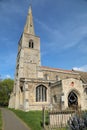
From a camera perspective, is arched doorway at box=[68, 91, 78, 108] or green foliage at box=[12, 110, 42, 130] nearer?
green foliage at box=[12, 110, 42, 130]

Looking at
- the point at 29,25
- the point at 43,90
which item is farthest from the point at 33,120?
the point at 29,25

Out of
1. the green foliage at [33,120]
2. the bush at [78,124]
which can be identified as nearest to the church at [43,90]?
the green foliage at [33,120]

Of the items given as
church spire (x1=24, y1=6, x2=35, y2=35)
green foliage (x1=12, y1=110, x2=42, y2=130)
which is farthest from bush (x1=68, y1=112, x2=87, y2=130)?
church spire (x1=24, y1=6, x2=35, y2=35)

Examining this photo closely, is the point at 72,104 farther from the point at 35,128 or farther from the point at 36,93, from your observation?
the point at 35,128

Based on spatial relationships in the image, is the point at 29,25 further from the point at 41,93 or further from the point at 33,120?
the point at 33,120

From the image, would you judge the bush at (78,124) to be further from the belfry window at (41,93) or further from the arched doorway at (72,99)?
the belfry window at (41,93)

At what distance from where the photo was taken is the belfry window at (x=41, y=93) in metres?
26.3

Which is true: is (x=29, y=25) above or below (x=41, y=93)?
above

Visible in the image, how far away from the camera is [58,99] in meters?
23.8

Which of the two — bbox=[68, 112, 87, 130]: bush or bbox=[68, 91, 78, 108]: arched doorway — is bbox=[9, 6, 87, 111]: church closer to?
bbox=[68, 91, 78, 108]: arched doorway

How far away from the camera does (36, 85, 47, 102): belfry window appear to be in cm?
2634

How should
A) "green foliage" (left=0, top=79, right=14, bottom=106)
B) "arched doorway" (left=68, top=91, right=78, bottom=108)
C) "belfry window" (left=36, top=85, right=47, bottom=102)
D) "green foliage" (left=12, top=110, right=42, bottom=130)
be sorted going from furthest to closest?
"green foliage" (left=0, top=79, right=14, bottom=106), "belfry window" (left=36, top=85, right=47, bottom=102), "arched doorway" (left=68, top=91, right=78, bottom=108), "green foliage" (left=12, top=110, right=42, bottom=130)

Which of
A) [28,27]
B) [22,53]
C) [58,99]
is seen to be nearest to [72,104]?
[58,99]

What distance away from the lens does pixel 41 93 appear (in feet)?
87.5
